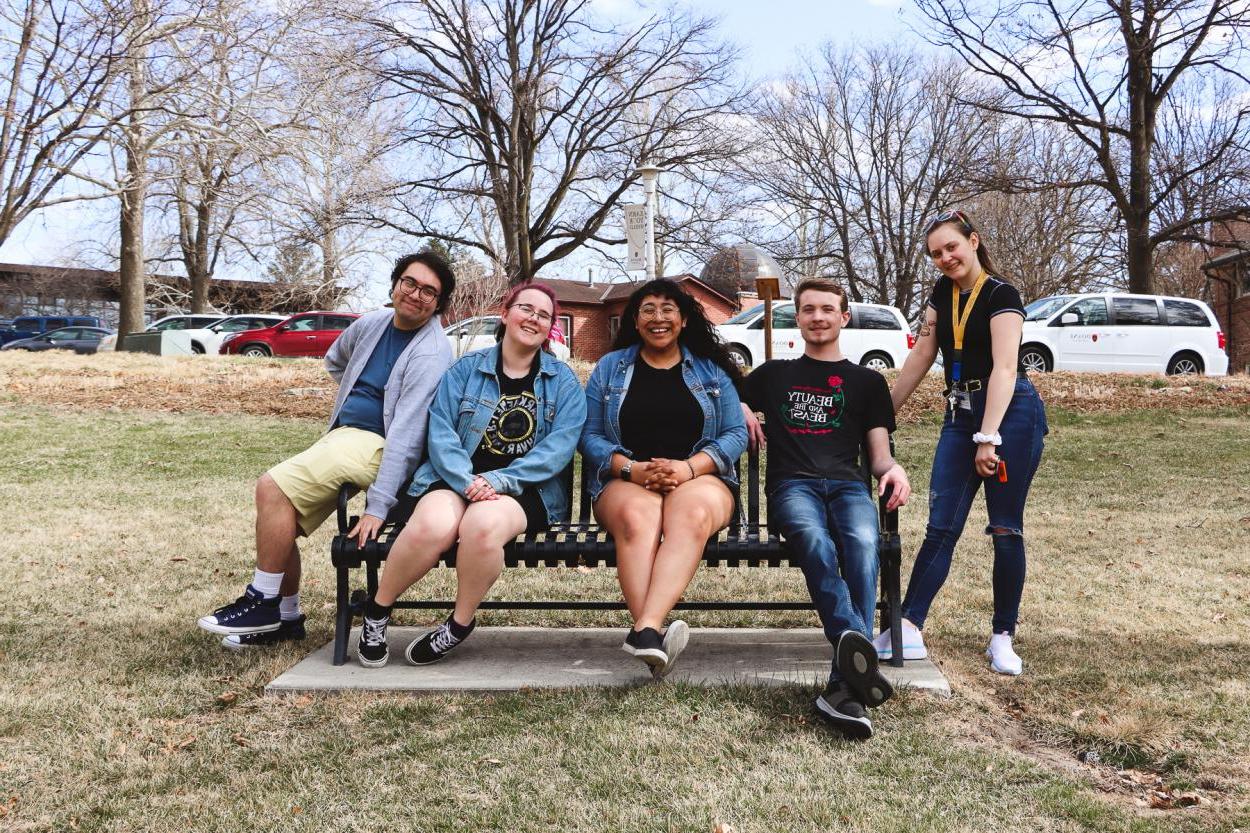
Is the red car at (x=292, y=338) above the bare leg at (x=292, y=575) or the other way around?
above

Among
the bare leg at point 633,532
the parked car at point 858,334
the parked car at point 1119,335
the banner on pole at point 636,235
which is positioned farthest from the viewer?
the parked car at point 1119,335

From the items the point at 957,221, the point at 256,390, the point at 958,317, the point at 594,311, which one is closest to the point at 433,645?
the point at 958,317

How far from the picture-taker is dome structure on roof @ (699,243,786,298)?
2672cm

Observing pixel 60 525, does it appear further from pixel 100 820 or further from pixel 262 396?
pixel 262 396

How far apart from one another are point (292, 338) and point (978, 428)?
2241 cm

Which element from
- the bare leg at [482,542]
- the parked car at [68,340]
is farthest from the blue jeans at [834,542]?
the parked car at [68,340]

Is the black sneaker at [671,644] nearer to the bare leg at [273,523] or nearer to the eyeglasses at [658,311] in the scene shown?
the eyeglasses at [658,311]

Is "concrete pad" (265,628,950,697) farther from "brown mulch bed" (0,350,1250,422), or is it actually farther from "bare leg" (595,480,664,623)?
"brown mulch bed" (0,350,1250,422)

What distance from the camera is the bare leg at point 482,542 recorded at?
3.56 m

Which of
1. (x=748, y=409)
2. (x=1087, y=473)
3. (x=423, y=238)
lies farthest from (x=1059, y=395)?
(x=423, y=238)

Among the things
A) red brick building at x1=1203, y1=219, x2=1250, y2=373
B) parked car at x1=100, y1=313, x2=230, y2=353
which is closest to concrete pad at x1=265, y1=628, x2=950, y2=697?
parked car at x1=100, y1=313, x2=230, y2=353

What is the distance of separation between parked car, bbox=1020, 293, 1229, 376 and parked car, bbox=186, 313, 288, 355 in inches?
707

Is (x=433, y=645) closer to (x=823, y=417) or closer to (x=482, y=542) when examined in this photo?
(x=482, y=542)

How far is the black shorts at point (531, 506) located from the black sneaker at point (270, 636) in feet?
3.08
